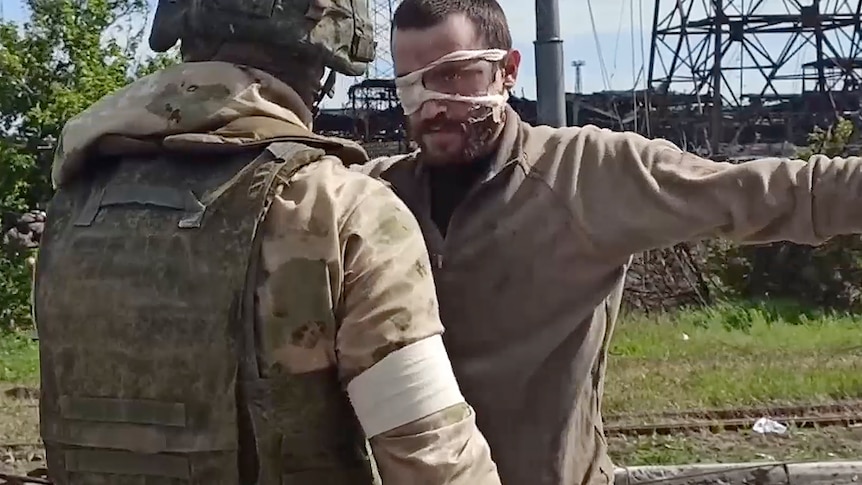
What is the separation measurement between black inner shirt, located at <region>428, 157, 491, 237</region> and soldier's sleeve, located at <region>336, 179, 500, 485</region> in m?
0.68

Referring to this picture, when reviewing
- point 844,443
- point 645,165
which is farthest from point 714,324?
point 645,165

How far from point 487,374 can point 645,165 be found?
558mm

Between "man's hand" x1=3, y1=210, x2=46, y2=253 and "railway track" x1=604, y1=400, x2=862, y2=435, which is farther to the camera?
"man's hand" x1=3, y1=210, x2=46, y2=253

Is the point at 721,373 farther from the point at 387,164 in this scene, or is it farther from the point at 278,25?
the point at 278,25

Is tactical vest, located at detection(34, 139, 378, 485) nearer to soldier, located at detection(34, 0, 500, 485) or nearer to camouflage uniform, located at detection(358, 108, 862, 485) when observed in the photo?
soldier, located at detection(34, 0, 500, 485)

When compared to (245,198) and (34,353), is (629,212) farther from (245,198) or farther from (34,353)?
(34,353)

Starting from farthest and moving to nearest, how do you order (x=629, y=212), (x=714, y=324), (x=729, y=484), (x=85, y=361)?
1. (x=714, y=324)
2. (x=729, y=484)
3. (x=629, y=212)
4. (x=85, y=361)

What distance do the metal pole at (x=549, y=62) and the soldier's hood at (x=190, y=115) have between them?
12.5 ft

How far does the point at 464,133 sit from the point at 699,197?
1.68 feet

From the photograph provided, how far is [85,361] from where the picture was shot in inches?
82.7

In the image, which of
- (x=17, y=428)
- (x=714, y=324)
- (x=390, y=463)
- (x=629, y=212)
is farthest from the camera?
(x=714, y=324)

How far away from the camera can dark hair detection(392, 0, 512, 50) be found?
257cm

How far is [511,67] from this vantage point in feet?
8.79

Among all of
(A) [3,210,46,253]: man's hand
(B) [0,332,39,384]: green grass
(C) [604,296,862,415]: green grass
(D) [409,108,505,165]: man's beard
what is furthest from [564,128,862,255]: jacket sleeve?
(A) [3,210,46,253]: man's hand
